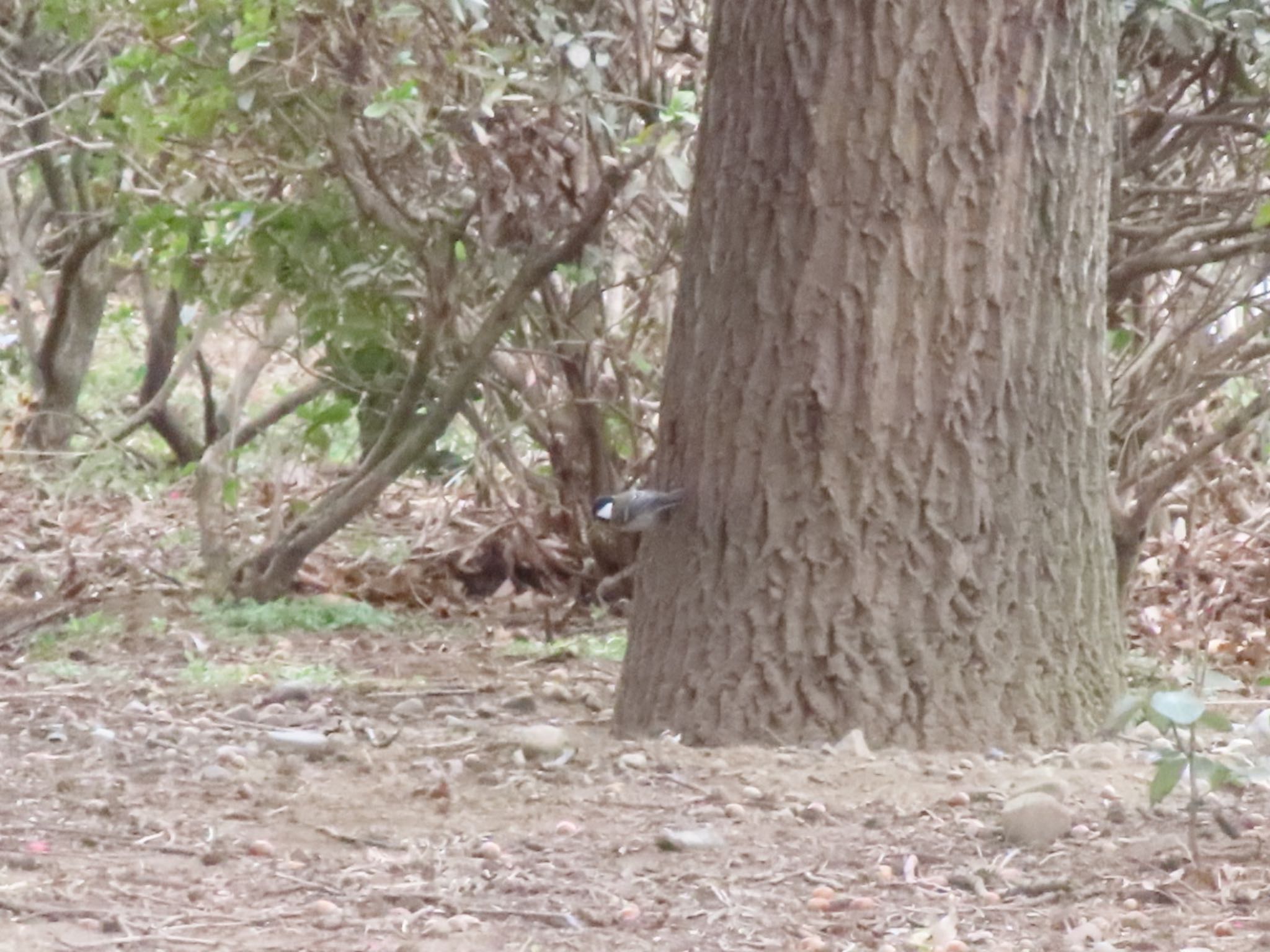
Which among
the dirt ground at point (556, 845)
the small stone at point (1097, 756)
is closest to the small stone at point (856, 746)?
the dirt ground at point (556, 845)

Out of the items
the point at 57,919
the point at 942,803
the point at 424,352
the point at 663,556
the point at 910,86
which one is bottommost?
the point at 57,919

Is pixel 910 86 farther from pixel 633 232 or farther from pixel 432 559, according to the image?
pixel 432 559

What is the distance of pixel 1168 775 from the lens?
2.58 metres

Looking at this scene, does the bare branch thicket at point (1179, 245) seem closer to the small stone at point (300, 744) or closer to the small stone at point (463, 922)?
the small stone at point (300, 744)

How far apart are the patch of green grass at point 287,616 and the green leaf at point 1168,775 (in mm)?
3215

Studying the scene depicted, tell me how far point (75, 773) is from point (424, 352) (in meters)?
2.08

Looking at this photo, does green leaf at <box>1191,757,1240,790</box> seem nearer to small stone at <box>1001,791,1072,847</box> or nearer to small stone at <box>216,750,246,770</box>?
small stone at <box>1001,791,1072,847</box>

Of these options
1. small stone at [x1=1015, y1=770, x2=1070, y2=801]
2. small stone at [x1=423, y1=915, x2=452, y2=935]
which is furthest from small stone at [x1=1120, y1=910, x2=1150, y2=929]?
small stone at [x1=423, y1=915, x2=452, y2=935]

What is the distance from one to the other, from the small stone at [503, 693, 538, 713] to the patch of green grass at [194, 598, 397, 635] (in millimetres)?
1264

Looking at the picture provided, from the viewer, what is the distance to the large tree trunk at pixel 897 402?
339 centimetres

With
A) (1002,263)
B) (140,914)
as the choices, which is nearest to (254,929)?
(140,914)

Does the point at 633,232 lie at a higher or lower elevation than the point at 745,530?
higher

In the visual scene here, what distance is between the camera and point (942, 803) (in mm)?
3076

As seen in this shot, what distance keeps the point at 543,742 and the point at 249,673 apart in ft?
4.56
